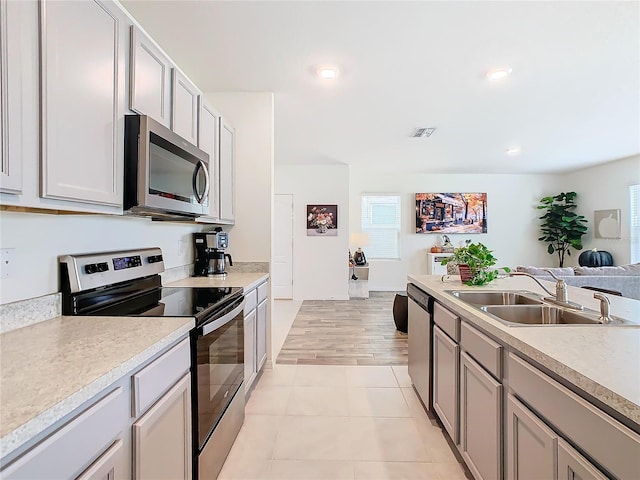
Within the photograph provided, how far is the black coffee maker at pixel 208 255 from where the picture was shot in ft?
9.60

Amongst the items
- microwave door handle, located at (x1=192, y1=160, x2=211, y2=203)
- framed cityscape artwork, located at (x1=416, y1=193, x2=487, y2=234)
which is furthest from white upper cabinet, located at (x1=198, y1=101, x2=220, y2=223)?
framed cityscape artwork, located at (x1=416, y1=193, x2=487, y2=234)

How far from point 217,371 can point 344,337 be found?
2605 millimetres

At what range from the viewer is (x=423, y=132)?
442 cm

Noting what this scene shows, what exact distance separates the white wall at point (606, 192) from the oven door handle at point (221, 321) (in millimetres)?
7171

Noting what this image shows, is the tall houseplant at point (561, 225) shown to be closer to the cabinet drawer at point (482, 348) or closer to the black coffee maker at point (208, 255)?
the cabinet drawer at point (482, 348)

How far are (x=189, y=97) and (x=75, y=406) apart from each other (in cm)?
198

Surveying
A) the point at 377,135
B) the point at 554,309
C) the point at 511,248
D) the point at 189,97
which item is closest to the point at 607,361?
the point at 554,309

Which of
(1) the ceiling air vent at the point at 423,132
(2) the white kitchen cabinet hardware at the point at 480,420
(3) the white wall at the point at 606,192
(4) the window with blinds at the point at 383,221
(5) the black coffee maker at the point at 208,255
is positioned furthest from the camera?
(4) the window with blinds at the point at 383,221

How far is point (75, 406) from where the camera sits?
0.75 metres

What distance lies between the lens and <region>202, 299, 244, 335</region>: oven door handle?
5.05 feet

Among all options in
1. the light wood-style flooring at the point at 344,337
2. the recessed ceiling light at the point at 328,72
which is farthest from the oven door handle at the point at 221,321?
the recessed ceiling light at the point at 328,72

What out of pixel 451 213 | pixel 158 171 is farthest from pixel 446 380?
pixel 451 213

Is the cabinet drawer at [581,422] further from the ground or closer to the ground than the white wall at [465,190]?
closer to the ground

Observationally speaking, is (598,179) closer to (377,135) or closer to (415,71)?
(377,135)
